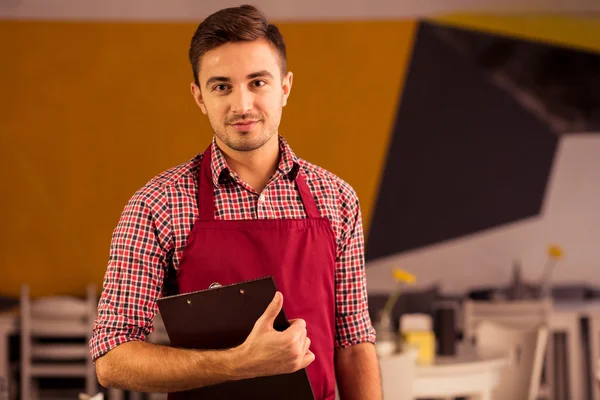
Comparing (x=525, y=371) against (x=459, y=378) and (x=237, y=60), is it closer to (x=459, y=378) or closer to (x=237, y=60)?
(x=459, y=378)

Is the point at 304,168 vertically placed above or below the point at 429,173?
below

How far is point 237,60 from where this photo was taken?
4.47 feet

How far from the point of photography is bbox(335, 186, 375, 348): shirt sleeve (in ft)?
5.02

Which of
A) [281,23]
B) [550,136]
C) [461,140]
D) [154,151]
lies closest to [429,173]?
[461,140]

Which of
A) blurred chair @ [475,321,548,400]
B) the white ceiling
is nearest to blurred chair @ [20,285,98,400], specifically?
the white ceiling

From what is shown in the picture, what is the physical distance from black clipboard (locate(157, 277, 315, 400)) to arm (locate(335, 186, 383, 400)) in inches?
7.7

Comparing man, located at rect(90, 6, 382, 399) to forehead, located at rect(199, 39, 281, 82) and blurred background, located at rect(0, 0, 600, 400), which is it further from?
blurred background, located at rect(0, 0, 600, 400)

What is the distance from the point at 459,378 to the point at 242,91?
2194mm

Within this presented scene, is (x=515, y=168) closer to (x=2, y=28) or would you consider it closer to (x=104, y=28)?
(x=104, y=28)

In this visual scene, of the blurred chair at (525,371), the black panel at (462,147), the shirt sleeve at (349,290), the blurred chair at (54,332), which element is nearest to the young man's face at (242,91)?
the shirt sleeve at (349,290)

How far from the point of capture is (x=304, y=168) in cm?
156

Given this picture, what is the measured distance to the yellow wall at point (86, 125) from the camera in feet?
18.2

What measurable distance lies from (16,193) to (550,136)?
3.62 metres

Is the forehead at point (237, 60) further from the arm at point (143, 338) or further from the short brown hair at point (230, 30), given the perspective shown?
the arm at point (143, 338)
